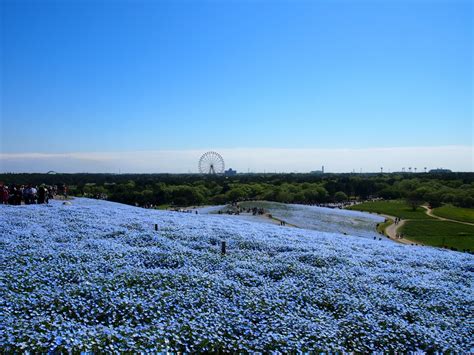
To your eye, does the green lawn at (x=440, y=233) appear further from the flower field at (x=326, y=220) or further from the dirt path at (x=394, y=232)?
the flower field at (x=326, y=220)

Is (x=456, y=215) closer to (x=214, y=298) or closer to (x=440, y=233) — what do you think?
(x=440, y=233)

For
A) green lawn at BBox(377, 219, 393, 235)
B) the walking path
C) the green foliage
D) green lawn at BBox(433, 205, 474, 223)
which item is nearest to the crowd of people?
the walking path

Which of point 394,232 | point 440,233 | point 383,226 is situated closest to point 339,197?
point 383,226

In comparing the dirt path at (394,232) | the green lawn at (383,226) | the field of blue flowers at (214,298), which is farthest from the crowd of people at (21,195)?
the green lawn at (383,226)

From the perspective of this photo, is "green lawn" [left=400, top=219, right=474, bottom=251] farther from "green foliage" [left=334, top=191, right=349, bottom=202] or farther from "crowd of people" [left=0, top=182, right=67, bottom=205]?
"green foliage" [left=334, top=191, right=349, bottom=202]

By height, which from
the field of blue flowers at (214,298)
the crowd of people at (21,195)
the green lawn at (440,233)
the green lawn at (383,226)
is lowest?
the green lawn at (440,233)

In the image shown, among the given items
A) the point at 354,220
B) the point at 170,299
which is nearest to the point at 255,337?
the point at 170,299
